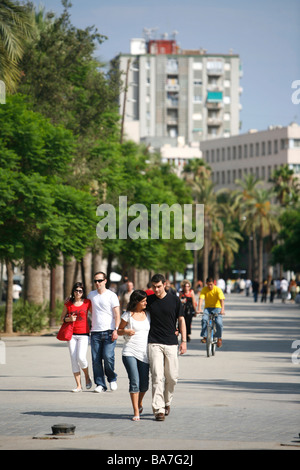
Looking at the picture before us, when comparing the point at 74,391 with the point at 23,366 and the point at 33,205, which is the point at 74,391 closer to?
the point at 23,366

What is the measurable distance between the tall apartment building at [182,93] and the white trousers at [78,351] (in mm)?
154629

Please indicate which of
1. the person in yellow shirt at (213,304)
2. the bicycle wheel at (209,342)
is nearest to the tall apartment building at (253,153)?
the person in yellow shirt at (213,304)

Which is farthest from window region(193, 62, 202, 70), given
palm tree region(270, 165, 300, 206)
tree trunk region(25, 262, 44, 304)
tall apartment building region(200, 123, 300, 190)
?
tree trunk region(25, 262, 44, 304)

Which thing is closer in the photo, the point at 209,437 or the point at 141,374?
the point at 209,437

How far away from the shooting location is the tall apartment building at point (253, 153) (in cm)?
14488

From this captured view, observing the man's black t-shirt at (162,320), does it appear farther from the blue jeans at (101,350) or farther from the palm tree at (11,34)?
the palm tree at (11,34)

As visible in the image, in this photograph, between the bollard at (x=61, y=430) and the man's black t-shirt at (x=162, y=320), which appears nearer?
the bollard at (x=61, y=430)

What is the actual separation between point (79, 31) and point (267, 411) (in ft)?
86.5

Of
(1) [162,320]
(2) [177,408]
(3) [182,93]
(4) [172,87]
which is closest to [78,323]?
(2) [177,408]

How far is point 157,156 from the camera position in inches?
3004

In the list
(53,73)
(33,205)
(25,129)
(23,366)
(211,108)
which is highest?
(211,108)

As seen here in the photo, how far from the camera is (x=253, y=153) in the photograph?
152000mm

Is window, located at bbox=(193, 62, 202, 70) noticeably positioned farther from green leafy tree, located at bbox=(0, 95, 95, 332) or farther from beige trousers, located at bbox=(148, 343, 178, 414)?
beige trousers, located at bbox=(148, 343, 178, 414)
